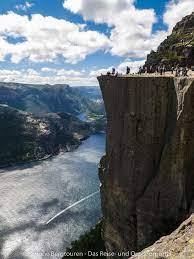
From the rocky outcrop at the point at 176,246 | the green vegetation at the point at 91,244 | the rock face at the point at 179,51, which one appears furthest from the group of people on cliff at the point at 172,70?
the green vegetation at the point at 91,244

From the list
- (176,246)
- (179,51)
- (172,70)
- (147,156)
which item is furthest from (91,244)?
(176,246)

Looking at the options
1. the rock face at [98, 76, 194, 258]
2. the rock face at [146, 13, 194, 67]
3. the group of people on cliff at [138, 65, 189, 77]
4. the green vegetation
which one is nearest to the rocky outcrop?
the rock face at [98, 76, 194, 258]

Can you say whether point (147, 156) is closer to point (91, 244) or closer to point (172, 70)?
point (172, 70)

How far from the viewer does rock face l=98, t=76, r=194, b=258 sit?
143 feet

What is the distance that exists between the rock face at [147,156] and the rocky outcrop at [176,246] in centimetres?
645

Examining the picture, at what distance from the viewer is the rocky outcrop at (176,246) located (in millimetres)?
30214

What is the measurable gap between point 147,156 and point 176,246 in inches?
698

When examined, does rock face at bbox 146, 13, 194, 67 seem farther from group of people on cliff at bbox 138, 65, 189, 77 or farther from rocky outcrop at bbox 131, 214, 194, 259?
rocky outcrop at bbox 131, 214, 194, 259

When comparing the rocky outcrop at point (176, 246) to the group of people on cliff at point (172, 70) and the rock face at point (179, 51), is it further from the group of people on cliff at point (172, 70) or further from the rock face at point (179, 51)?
the rock face at point (179, 51)

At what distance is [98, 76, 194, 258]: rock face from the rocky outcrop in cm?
645

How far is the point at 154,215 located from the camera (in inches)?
1866

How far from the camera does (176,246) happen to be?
32.7 m

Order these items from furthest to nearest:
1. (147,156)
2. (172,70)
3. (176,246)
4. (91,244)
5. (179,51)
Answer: (91,244), (179,51), (172,70), (147,156), (176,246)

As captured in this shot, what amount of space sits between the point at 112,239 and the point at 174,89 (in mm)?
29330
